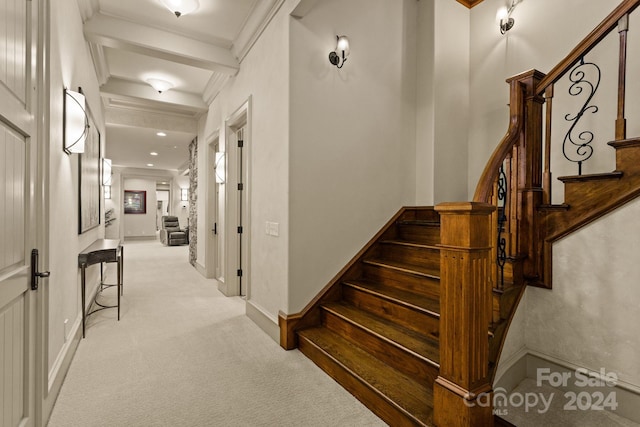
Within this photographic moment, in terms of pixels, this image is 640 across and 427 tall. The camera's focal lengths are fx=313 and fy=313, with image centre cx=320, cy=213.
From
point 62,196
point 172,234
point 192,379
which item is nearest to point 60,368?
point 192,379

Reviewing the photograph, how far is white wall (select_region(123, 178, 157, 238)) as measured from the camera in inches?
526

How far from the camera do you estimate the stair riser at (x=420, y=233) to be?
10.0 feet

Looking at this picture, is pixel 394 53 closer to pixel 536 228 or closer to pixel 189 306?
pixel 536 228

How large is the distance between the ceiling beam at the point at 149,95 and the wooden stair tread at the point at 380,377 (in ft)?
15.2

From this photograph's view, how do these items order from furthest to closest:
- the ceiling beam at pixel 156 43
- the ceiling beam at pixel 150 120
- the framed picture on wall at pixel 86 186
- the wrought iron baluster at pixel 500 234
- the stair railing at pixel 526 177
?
the ceiling beam at pixel 150 120, the ceiling beam at pixel 156 43, the framed picture on wall at pixel 86 186, the stair railing at pixel 526 177, the wrought iron baluster at pixel 500 234

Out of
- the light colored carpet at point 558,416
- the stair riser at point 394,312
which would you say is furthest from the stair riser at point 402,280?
the light colored carpet at point 558,416

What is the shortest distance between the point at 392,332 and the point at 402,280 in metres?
0.57

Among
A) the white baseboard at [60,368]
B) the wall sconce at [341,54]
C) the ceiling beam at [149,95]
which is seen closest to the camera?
the white baseboard at [60,368]

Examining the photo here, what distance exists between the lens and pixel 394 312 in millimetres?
2486

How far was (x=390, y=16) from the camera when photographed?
3408 mm

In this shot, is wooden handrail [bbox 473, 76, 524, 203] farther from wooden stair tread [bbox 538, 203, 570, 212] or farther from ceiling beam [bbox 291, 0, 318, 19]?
ceiling beam [bbox 291, 0, 318, 19]

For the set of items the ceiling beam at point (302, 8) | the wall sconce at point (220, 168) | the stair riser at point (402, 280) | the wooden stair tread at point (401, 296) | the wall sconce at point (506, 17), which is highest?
the wall sconce at point (506, 17)

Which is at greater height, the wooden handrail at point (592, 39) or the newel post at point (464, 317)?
the wooden handrail at point (592, 39)

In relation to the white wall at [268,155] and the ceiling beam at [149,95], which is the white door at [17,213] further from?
the ceiling beam at [149,95]
